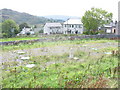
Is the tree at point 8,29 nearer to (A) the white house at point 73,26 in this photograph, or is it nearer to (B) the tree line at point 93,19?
(B) the tree line at point 93,19

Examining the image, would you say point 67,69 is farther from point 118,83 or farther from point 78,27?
point 78,27

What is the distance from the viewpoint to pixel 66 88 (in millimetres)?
2793

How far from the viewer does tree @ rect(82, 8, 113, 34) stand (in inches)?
797

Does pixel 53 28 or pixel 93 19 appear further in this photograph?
pixel 53 28

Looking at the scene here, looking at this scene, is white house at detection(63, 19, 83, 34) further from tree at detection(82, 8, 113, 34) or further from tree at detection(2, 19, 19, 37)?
tree at detection(2, 19, 19, 37)

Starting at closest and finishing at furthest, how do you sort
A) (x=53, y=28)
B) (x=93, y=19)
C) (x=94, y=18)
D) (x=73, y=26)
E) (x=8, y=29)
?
(x=93, y=19)
(x=94, y=18)
(x=8, y=29)
(x=73, y=26)
(x=53, y=28)

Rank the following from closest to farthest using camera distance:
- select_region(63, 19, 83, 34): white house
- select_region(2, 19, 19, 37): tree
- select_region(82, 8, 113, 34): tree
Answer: select_region(82, 8, 113, 34): tree, select_region(2, 19, 19, 37): tree, select_region(63, 19, 83, 34): white house

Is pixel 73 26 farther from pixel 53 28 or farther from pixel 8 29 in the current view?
pixel 8 29

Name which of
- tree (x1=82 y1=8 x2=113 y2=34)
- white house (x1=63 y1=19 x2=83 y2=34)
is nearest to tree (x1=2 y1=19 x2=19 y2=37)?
white house (x1=63 y1=19 x2=83 y2=34)

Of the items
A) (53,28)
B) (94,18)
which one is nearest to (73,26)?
(53,28)

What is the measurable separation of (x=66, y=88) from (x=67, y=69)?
1233 mm

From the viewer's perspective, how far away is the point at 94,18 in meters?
20.5

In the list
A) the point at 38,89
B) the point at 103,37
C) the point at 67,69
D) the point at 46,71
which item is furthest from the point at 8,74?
the point at 103,37

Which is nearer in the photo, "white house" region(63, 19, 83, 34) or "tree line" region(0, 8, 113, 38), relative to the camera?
"tree line" region(0, 8, 113, 38)
